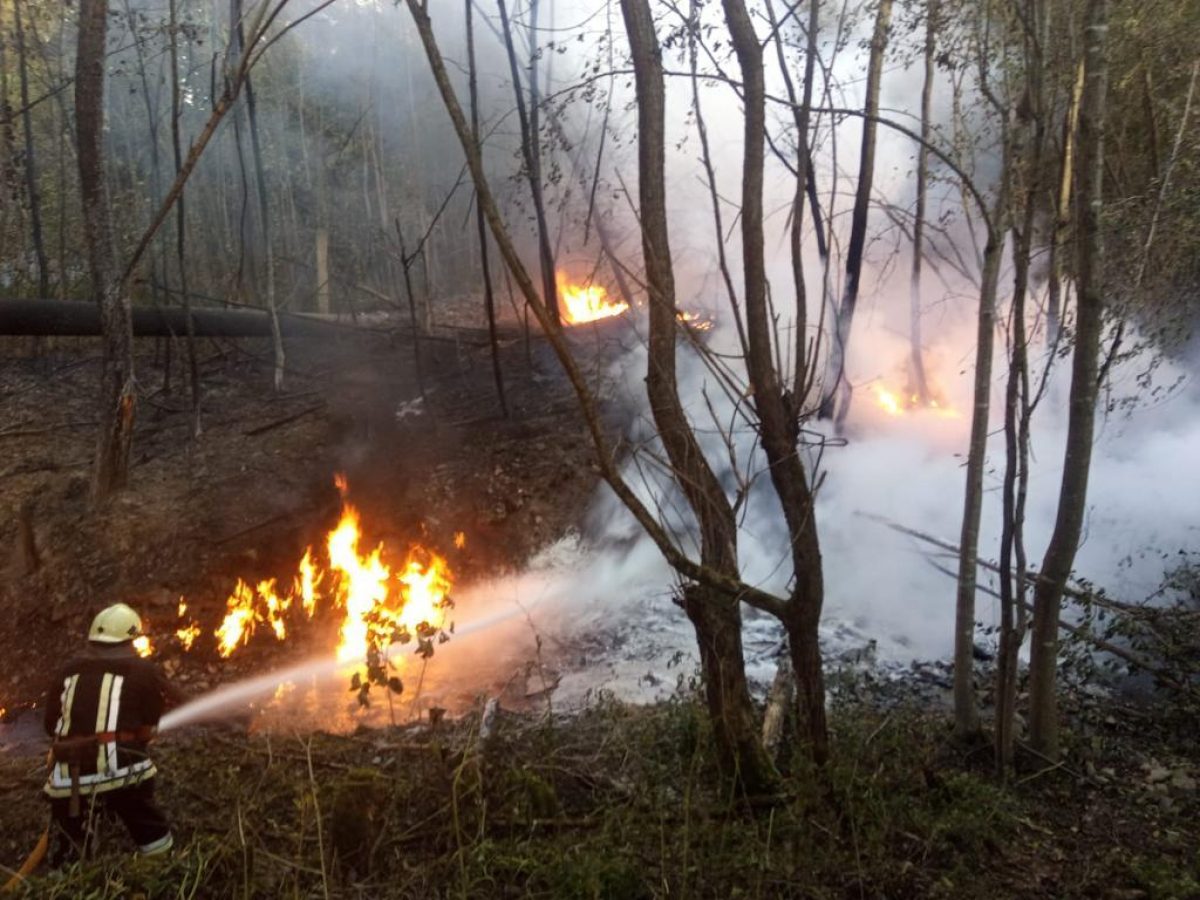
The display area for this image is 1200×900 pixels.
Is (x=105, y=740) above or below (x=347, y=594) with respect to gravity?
above

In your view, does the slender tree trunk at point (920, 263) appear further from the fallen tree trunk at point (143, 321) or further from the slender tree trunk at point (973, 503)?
the fallen tree trunk at point (143, 321)

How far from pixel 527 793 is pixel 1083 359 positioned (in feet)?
13.6

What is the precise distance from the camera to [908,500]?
34.8ft

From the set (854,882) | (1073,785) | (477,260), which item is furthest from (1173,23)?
(477,260)

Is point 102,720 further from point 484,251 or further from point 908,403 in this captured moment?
point 908,403

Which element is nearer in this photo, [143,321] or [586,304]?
[143,321]

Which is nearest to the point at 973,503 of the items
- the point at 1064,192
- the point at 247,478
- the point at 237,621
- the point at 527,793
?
the point at 1064,192

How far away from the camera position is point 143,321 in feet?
41.4

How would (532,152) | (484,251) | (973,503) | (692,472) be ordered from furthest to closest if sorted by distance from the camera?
(532,152) < (484,251) < (973,503) < (692,472)

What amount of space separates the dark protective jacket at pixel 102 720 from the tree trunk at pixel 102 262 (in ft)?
20.2

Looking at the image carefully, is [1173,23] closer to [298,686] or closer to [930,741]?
[930,741]

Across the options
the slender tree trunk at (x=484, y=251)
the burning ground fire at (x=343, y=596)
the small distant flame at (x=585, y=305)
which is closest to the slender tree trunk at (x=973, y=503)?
the burning ground fire at (x=343, y=596)

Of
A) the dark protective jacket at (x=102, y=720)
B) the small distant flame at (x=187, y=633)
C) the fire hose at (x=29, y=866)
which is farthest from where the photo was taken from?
the small distant flame at (x=187, y=633)

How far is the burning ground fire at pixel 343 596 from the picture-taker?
27.5 feet
